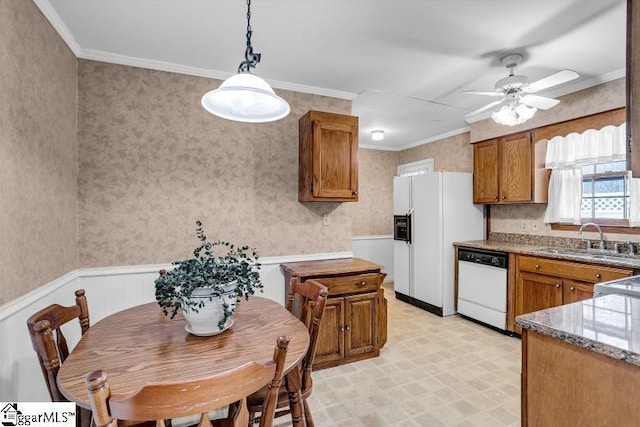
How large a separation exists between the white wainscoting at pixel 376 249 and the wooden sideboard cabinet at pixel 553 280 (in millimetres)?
2749

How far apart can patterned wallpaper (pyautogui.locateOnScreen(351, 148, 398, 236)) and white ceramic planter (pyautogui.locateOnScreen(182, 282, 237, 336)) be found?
4.30 meters

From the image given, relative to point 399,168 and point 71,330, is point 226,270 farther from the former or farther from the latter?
point 399,168

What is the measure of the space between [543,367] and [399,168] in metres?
5.19

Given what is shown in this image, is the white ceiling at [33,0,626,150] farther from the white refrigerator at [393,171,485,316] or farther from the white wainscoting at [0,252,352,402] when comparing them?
the white wainscoting at [0,252,352,402]

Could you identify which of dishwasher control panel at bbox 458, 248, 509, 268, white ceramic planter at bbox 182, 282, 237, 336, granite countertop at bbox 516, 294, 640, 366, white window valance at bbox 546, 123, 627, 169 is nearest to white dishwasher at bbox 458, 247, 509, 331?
dishwasher control panel at bbox 458, 248, 509, 268

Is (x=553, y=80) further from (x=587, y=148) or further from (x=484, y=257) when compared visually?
(x=484, y=257)

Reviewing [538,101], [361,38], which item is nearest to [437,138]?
[538,101]

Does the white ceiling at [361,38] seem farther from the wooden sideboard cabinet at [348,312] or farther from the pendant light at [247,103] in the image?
the wooden sideboard cabinet at [348,312]

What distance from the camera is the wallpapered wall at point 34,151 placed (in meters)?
1.57

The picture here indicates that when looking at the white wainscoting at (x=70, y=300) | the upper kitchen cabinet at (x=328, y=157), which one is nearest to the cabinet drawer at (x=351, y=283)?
the white wainscoting at (x=70, y=300)

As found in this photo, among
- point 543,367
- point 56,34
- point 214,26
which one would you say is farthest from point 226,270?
point 56,34

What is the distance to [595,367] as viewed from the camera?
1.03 metres

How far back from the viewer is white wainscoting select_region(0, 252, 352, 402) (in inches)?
62.5

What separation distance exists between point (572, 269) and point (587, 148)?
4.21 ft
